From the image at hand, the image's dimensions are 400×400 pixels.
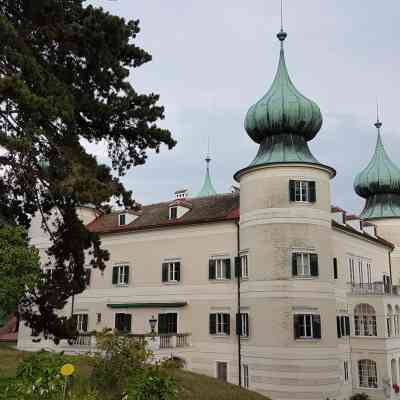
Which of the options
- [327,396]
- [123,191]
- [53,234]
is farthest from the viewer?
[327,396]

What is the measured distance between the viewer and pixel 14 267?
9.85m

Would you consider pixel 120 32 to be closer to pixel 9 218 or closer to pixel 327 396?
pixel 9 218

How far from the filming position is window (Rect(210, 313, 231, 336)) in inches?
1143

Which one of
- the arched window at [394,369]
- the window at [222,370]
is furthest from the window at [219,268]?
the arched window at [394,369]

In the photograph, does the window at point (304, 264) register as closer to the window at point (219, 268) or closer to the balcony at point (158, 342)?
the window at point (219, 268)

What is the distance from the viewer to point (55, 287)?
46.4ft

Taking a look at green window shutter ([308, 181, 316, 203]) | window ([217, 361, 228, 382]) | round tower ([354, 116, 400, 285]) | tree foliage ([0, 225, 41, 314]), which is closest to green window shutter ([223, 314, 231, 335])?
window ([217, 361, 228, 382])

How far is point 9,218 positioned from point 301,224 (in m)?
16.5

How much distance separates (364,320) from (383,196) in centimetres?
1217

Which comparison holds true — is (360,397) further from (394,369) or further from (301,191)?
(301,191)

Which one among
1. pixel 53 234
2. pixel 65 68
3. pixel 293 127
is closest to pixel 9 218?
pixel 53 234

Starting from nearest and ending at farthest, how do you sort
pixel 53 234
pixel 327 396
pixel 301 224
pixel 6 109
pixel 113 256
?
pixel 6 109 < pixel 53 234 < pixel 327 396 < pixel 301 224 < pixel 113 256

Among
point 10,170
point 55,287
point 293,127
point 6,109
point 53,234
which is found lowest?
point 55,287

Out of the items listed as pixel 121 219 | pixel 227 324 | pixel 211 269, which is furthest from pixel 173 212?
pixel 227 324
